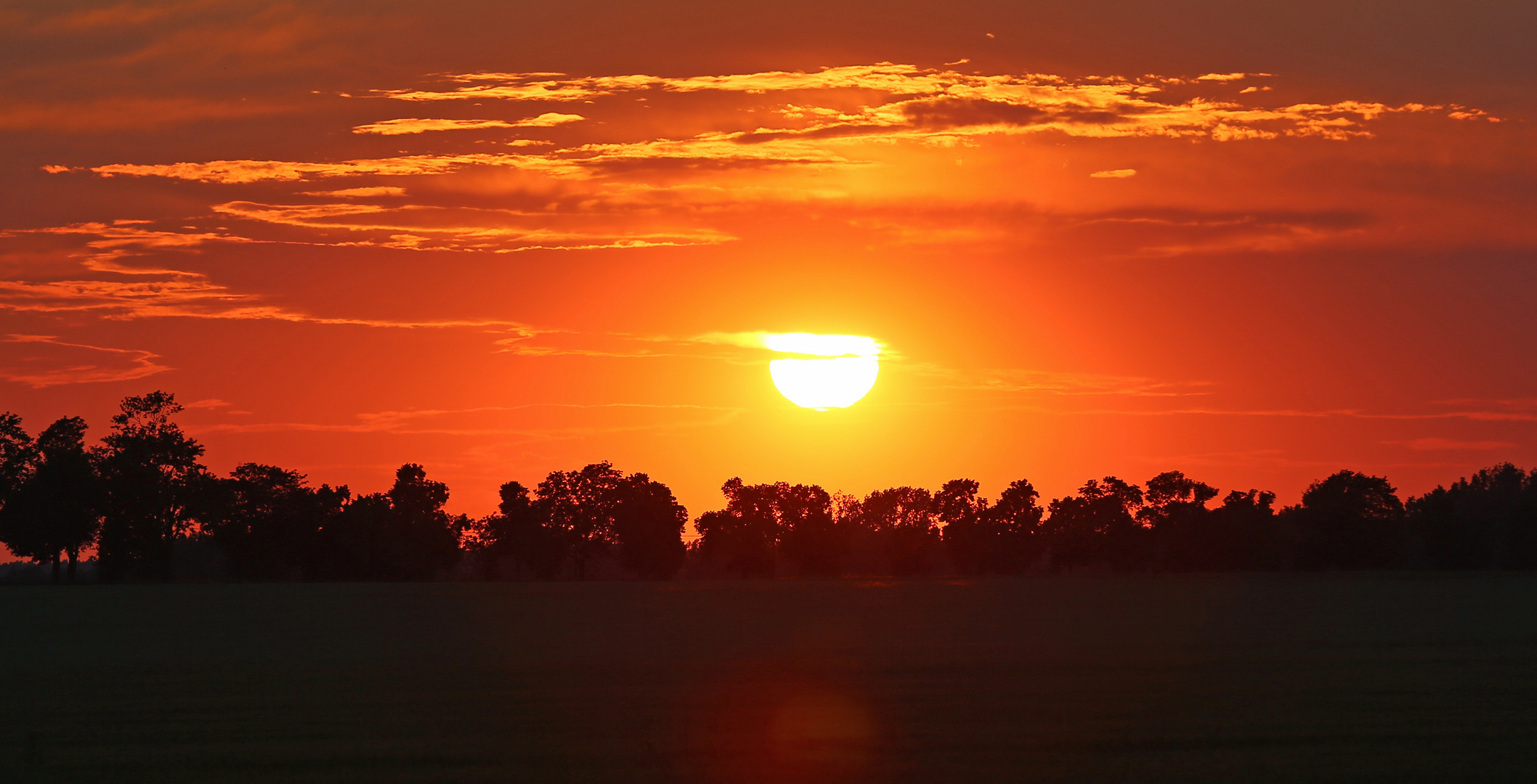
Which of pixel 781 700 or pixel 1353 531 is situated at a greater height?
pixel 1353 531

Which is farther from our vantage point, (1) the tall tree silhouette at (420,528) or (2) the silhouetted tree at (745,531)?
(2) the silhouetted tree at (745,531)

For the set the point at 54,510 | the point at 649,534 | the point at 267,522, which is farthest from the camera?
the point at 649,534

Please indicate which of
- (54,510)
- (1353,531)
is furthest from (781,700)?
(1353,531)

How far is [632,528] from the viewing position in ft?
546

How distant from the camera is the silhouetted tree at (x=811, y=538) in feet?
575

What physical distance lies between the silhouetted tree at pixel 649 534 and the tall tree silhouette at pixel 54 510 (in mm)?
63024

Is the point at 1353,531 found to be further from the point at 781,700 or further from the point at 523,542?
the point at 781,700

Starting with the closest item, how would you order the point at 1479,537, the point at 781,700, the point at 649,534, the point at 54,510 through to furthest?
the point at 781,700 < the point at 54,510 < the point at 1479,537 < the point at 649,534

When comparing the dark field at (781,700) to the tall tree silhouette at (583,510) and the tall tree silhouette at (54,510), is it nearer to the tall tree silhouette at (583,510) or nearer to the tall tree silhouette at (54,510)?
the tall tree silhouette at (54,510)

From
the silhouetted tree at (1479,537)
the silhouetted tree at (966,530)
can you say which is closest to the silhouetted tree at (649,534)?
the silhouetted tree at (966,530)

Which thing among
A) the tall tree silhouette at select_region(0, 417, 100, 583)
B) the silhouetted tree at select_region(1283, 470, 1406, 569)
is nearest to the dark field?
the tall tree silhouette at select_region(0, 417, 100, 583)

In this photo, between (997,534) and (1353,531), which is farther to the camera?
(997,534)

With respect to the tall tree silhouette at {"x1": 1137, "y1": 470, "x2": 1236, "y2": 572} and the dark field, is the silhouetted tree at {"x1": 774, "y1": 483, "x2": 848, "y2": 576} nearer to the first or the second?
the tall tree silhouette at {"x1": 1137, "y1": 470, "x2": 1236, "y2": 572}

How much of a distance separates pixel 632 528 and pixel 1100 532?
59.6 metres
